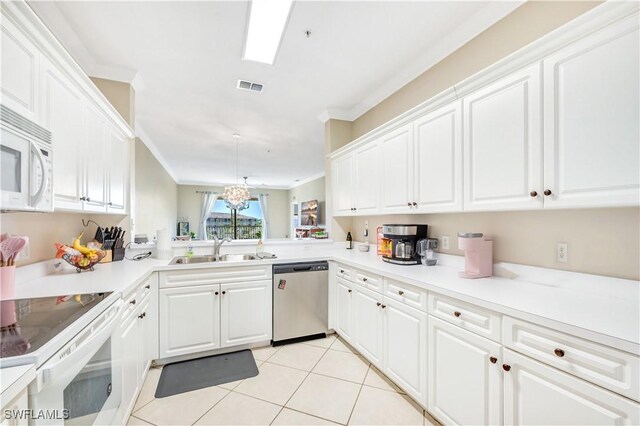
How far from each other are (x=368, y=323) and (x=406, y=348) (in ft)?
1.58

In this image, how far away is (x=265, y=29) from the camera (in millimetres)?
2104

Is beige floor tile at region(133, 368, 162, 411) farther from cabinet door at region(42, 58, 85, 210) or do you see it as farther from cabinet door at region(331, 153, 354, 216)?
cabinet door at region(331, 153, 354, 216)

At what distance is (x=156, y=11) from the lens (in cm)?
192

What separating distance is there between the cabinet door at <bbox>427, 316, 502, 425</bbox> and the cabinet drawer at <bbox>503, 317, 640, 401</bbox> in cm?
13

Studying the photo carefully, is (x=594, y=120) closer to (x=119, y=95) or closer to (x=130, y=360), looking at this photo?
(x=130, y=360)

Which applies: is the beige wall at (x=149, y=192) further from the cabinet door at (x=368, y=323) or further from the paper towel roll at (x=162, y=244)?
the cabinet door at (x=368, y=323)

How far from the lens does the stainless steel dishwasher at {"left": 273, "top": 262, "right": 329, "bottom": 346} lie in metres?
2.70

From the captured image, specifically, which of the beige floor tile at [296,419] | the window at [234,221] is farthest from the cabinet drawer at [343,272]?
the window at [234,221]

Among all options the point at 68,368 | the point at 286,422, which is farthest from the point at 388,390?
the point at 68,368

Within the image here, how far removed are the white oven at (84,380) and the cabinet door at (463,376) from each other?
1.71 meters

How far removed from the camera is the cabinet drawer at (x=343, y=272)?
8.62ft

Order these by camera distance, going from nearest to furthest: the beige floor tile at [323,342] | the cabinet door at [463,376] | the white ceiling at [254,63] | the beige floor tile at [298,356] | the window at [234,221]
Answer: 1. the cabinet door at [463,376]
2. the white ceiling at [254,63]
3. the beige floor tile at [298,356]
4. the beige floor tile at [323,342]
5. the window at [234,221]

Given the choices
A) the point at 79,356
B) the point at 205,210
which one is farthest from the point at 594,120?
the point at 205,210

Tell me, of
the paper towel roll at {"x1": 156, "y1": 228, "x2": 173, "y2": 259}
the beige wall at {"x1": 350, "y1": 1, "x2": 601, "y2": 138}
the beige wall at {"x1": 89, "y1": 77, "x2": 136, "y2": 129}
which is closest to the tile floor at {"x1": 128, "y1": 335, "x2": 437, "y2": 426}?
the paper towel roll at {"x1": 156, "y1": 228, "x2": 173, "y2": 259}
